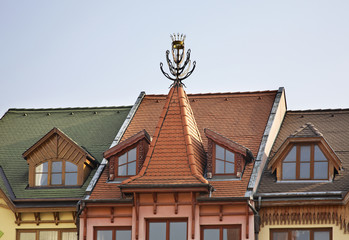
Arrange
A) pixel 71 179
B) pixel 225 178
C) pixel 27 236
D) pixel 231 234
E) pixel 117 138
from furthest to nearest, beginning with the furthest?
pixel 117 138, pixel 71 179, pixel 27 236, pixel 225 178, pixel 231 234

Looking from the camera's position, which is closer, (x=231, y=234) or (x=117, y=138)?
Answer: (x=231, y=234)

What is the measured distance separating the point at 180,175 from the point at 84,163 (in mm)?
5034

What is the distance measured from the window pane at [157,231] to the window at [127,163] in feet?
10.0

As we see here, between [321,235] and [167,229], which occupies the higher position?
[167,229]

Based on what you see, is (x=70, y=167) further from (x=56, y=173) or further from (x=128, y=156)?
(x=128, y=156)

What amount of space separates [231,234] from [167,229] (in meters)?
2.55

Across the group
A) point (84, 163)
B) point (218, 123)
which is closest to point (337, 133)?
point (218, 123)

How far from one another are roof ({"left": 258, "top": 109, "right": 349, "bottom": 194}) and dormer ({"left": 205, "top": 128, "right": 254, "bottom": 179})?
3.69 feet

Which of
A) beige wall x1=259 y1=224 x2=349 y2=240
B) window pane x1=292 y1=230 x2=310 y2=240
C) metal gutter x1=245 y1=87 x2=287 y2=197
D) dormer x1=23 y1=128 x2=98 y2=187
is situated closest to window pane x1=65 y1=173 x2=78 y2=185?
dormer x1=23 y1=128 x2=98 y2=187

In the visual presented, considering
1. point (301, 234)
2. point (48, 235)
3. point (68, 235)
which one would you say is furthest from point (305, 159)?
point (48, 235)

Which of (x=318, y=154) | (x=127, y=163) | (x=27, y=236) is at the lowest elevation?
(x=27, y=236)

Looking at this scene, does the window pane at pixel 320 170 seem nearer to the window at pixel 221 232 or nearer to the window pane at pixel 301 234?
the window pane at pixel 301 234

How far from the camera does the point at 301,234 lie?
1551 inches

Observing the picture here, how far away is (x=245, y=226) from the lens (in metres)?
39.3
